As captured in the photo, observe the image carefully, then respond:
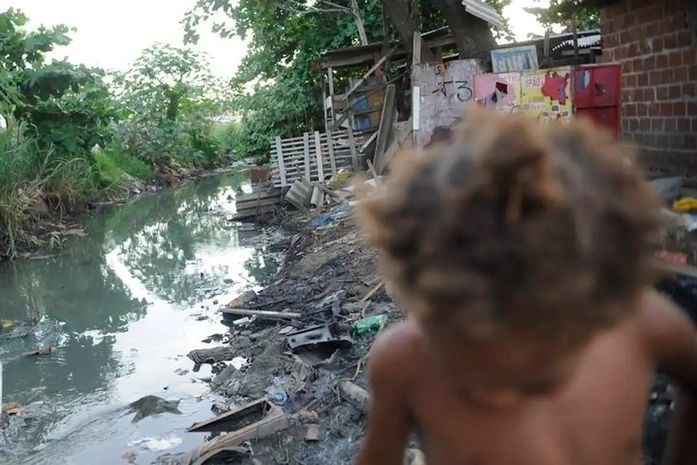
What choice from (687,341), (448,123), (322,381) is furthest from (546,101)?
(687,341)

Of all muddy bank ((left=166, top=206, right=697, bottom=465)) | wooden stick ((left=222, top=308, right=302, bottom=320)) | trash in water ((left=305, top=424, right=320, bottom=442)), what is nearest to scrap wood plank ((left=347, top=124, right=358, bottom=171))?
muddy bank ((left=166, top=206, right=697, bottom=465))

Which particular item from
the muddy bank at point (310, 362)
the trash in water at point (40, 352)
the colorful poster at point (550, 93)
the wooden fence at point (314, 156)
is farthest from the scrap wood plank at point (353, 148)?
the trash in water at point (40, 352)

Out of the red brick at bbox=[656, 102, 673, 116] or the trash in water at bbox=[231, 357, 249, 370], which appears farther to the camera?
the trash in water at bbox=[231, 357, 249, 370]

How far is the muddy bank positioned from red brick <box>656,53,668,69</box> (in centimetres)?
252

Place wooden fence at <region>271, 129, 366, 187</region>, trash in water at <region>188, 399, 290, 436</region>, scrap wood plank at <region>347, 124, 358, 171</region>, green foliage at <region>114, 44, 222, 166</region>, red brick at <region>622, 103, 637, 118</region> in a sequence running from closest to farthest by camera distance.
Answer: red brick at <region>622, 103, 637, 118</region> → trash in water at <region>188, 399, 290, 436</region> → wooden fence at <region>271, 129, 366, 187</region> → scrap wood plank at <region>347, 124, 358, 171</region> → green foliage at <region>114, 44, 222, 166</region>

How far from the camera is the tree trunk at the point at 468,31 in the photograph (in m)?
10.3

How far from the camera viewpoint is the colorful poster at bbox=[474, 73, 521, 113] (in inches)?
263

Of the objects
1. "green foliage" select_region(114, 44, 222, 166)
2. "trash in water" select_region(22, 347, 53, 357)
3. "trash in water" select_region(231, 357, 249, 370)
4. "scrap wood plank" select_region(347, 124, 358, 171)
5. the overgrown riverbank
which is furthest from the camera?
"green foliage" select_region(114, 44, 222, 166)

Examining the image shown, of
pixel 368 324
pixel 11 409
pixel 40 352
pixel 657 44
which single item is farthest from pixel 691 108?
pixel 40 352

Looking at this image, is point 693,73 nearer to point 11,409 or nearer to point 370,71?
point 11,409

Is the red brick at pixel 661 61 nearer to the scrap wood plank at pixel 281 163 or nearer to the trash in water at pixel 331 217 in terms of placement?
the trash in water at pixel 331 217

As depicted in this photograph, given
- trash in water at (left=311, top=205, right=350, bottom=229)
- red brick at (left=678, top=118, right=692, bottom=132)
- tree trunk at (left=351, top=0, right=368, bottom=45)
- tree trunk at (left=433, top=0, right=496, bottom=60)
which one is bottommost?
trash in water at (left=311, top=205, right=350, bottom=229)

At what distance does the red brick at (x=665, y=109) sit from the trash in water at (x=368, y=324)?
257 centimetres

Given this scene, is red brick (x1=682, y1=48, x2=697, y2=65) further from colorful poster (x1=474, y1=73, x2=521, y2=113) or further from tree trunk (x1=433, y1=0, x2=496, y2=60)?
tree trunk (x1=433, y1=0, x2=496, y2=60)
